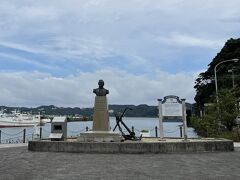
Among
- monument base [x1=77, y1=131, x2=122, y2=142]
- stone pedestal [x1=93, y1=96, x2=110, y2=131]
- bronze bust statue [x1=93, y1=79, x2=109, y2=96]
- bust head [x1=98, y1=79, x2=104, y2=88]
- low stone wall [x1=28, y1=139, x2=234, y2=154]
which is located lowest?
low stone wall [x1=28, y1=139, x2=234, y2=154]

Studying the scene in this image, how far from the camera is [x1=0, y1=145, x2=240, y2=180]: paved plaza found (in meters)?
9.24

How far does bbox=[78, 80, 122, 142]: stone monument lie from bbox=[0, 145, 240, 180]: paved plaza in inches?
154

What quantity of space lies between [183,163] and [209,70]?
205 feet

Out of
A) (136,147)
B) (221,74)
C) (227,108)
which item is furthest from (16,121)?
(136,147)

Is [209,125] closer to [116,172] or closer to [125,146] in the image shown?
[125,146]

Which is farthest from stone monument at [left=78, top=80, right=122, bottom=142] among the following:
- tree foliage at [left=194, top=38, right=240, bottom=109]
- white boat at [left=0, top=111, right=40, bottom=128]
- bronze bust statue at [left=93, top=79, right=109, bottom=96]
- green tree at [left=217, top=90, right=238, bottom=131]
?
white boat at [left=0, top=111, right=40, bottom=128]

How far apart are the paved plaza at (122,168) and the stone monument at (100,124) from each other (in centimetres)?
390

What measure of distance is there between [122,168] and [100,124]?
665 cm

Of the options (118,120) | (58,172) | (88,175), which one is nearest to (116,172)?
(88,175)

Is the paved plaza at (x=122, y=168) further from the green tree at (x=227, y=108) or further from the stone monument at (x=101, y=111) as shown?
the green tree at (x=227, y=108)

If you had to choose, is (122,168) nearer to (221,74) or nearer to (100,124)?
(100,124)

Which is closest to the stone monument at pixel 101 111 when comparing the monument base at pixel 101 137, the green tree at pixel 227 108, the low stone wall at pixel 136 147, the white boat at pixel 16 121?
the monument base at pixel 101 137

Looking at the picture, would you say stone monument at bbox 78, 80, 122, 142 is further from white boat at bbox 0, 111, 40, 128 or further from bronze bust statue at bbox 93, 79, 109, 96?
white boat at bbox 0, 111, 40, 128

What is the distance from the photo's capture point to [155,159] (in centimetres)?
A: 1304
